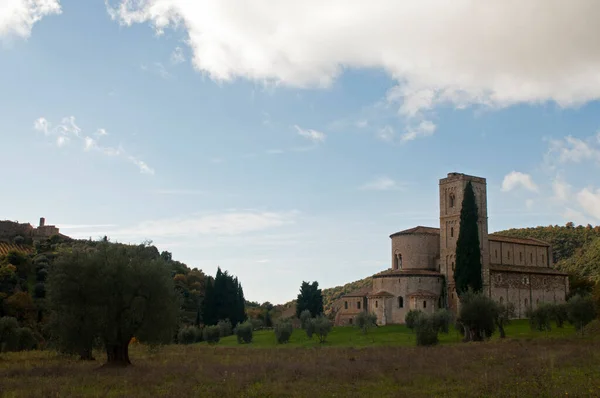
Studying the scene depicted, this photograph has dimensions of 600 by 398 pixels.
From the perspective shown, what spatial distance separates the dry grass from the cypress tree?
3210 centimetres

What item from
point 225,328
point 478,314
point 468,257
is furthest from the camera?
point 225,328

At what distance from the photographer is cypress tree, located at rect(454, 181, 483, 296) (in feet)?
210

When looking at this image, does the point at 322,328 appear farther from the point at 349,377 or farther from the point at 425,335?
the point at 349,377

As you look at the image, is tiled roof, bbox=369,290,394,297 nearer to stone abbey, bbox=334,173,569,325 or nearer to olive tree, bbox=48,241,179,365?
stone abbey, bbox=334,173,569,325

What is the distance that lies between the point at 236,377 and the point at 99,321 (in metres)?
8.76

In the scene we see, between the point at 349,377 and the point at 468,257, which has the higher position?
the point at 468,257

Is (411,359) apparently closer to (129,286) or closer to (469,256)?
(129,286)

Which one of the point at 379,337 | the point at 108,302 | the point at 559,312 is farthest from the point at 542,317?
the point at 108,302

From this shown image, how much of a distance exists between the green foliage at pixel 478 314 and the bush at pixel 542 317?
7.28 m

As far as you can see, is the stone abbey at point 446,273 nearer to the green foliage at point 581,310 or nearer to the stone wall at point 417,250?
the stone wall at point 417,250

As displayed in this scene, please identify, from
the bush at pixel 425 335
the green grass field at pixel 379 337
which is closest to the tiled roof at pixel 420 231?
the green grass field at pixel 379 337

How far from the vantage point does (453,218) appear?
73.1 m

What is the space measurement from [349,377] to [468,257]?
43838 millimetres

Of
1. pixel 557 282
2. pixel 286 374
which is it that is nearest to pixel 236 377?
pixel 286 374
